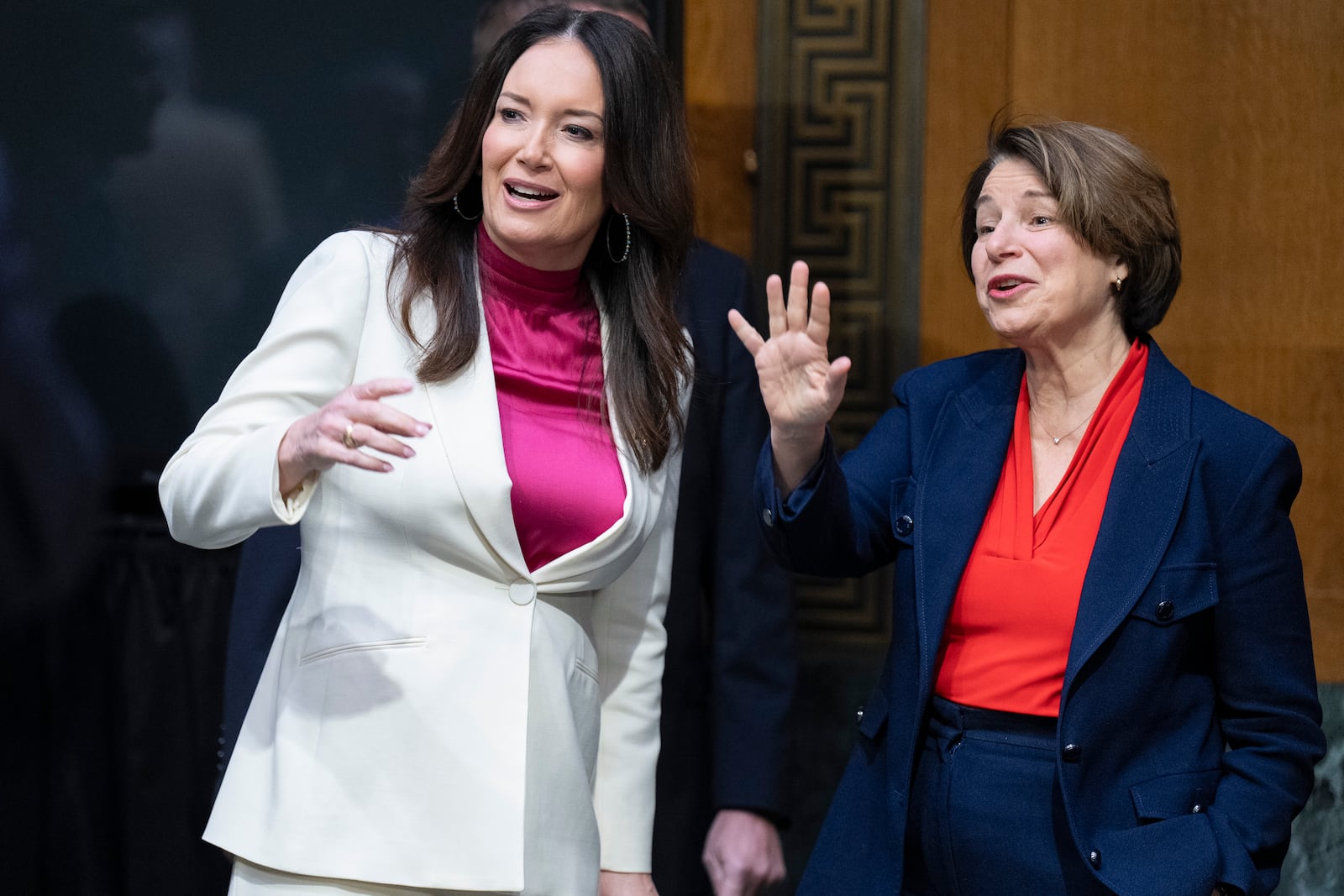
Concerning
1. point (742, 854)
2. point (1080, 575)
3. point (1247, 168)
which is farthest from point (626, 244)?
point (1247, 168)

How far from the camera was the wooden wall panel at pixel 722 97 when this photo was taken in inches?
120

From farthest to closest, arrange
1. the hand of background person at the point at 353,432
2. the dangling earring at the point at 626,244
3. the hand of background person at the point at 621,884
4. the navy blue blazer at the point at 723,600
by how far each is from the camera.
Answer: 1. the navy blue blazer at the point at 723,600
2. the dangling earring at the point at 626,244
3. the hand of background person at the point at 621,884
4. the hand of background person at the point at 353,432

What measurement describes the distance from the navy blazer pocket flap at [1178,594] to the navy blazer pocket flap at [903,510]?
310mm

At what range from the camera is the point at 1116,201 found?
196 centimetres

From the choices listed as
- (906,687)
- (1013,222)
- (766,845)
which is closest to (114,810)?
(766,845)

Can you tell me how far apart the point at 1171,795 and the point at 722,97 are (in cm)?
175

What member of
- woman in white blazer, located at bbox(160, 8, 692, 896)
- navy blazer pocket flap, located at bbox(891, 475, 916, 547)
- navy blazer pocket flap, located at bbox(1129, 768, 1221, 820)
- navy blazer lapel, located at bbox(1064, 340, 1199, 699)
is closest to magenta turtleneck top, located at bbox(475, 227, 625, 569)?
woman in white blazer, located at bbox(160, 8, 692, 896)

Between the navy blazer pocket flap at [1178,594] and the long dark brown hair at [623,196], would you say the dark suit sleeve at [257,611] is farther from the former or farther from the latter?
the navy blazer pocket flap at [1178,594]

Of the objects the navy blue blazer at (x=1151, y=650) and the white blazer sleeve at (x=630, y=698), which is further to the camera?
the white blazer sleeve at (x=630, y=698)

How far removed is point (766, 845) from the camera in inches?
95.0

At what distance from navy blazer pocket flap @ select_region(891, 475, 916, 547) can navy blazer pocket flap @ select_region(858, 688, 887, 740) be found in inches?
8.4

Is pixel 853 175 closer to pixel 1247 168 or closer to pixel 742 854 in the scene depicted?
pixel 1247 168

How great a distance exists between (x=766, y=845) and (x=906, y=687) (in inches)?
23.9

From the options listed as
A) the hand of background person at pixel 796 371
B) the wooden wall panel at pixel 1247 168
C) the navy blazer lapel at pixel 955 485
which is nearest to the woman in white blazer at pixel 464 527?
the hand of background person at pixel 796 371
